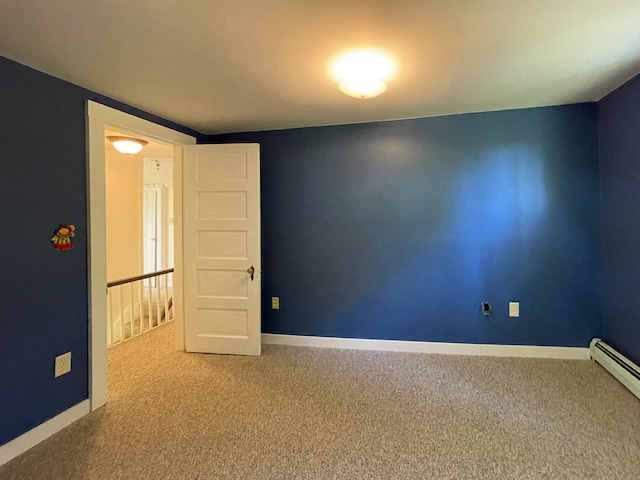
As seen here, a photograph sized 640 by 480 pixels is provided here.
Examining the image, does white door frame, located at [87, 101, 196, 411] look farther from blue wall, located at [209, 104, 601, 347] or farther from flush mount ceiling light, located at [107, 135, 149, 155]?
blue wall, located at [209, 104, 601, 347]

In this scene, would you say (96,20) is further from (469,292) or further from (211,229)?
(469,292)

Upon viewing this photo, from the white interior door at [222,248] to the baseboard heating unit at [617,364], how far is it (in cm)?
286

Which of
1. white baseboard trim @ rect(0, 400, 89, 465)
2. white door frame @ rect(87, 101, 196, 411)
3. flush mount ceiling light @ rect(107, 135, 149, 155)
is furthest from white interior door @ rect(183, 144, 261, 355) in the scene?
white baseboard trim @ rect(0, 400, 89, 465)

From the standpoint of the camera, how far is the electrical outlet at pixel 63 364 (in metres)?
2.28

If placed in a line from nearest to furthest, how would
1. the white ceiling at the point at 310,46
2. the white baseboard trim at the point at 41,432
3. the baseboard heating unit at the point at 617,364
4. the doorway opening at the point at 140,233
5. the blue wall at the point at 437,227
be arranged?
the white ceiling at the point at 310,46
the white baseboard trim at the point at 41,432
the baseboard heating unit at the point at 617,364
the blue wall at the point at 437,227
the doorway opening at the point at 140,233

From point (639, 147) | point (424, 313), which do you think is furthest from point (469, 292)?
point (639, 147)

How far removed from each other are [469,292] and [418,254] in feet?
1.85

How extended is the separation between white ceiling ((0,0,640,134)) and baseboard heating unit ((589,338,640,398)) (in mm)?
1991

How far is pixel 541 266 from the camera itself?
3262mm

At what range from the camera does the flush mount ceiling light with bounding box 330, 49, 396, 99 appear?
2.04 m

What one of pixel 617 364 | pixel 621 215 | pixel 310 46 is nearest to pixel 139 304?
pixel 310 46

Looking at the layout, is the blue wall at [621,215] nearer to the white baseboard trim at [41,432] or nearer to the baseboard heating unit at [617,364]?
the baseboard heating unit at [617,364]

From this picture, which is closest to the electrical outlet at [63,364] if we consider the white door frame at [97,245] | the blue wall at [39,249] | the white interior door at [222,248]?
the blue wall at [39,249]

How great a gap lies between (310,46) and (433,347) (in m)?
2.76
